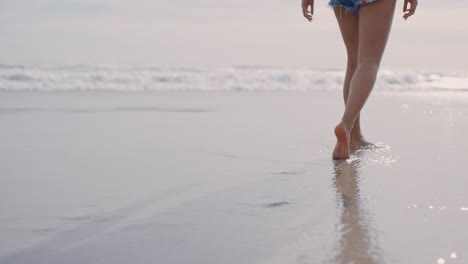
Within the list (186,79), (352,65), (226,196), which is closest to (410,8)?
(352,65)

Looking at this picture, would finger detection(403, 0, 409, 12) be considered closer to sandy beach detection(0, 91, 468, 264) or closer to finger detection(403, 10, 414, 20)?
finger detection(403, 10, 414, 20)

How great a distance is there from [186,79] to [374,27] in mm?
9541

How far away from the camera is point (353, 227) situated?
1.85m

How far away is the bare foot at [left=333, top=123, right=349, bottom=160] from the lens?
3.14 meters

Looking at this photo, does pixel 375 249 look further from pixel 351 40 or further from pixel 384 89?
pixel 384 89

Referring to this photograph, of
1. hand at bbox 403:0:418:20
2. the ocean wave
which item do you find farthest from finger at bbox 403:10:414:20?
the ocean wave

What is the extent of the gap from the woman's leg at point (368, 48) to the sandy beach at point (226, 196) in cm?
30

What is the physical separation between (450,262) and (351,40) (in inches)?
93.7

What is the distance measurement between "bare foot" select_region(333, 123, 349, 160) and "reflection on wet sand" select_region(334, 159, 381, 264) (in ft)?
1.37

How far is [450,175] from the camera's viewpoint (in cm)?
278

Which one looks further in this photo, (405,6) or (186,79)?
(186,79)

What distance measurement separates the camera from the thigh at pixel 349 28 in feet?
11.9

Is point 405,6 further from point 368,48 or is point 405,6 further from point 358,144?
point 358,144

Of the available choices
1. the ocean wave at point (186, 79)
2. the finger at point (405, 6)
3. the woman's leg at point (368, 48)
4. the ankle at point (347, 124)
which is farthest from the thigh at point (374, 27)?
the ocean wave at point (186, 79)
